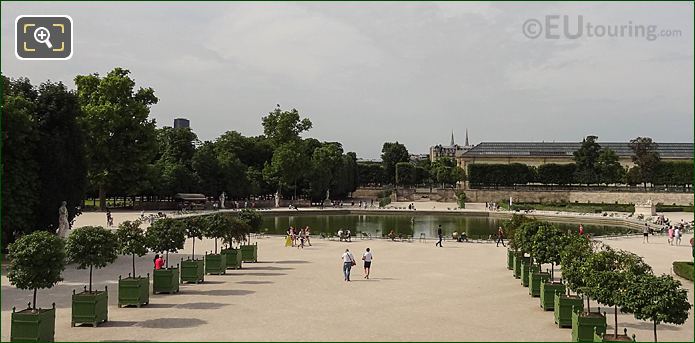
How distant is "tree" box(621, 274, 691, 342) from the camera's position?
10.9 meters

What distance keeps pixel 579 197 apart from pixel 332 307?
263ft

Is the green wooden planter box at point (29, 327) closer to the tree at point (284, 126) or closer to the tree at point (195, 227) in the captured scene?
the tree at point (195, 227)

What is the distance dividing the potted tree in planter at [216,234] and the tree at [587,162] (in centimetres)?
8079

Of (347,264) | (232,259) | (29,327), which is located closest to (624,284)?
(347,264)

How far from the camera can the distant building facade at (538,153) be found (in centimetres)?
11531

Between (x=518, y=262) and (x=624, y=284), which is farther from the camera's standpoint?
(x=518, y=262)

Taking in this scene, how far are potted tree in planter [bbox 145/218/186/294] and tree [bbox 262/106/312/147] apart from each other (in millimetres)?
55272

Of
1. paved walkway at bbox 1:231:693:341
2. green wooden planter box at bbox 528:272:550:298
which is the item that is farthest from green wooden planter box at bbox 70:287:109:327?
green wooden planter box at bbox 528:272:550:298

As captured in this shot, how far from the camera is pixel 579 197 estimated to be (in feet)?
291

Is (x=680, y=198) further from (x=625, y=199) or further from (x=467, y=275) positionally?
(x=467, y=275)

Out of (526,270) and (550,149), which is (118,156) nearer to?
(526,270)

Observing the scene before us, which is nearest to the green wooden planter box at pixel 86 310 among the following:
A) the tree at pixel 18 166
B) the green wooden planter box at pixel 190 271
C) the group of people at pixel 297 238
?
the green wooden planter box at pixel 190 271

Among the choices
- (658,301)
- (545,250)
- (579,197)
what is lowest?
(658,301)

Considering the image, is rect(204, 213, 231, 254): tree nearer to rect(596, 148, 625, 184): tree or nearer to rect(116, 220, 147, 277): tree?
rect(116, 220, 147, 277): tree
